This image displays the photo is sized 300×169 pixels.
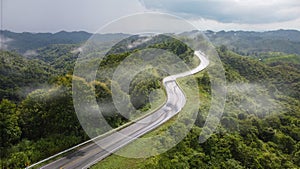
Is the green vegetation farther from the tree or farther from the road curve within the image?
the tree

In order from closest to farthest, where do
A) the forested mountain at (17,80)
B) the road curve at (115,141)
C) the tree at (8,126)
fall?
the road curve at (115,141)
the tree at (8,126)
the forested mountain at (17,80)

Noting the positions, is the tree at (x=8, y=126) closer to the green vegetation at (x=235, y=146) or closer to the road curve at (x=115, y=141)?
the road curve at (x=115, y=141)

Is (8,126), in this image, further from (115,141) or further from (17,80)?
(17,80)

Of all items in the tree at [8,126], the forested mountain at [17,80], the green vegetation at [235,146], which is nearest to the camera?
the tree at [8,126]

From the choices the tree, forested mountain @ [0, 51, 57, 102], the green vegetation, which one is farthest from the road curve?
forested mountain @ [0, 51, 57, 102]

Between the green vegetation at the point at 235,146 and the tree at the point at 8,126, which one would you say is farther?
the green vegetation at the point at 235,146

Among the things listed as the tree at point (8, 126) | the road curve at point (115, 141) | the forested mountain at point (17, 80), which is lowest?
the forested mountain at point (17, 80)

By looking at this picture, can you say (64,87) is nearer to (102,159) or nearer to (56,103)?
(56,103)

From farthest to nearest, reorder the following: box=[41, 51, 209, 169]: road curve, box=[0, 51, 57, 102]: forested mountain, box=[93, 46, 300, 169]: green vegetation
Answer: box=[0, 51, 57, 102]: forested mountain < box=[93, 46, 300, 169]: green vegetation < box=[41, 51, 209, 169]: road curve

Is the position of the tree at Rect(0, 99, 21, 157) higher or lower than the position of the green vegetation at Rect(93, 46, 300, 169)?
higher

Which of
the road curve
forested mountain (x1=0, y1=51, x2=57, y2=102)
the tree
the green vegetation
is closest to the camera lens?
the road curve

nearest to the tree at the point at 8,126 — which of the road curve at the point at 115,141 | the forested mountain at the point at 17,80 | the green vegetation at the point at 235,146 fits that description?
the road curve at the point at 115,141
